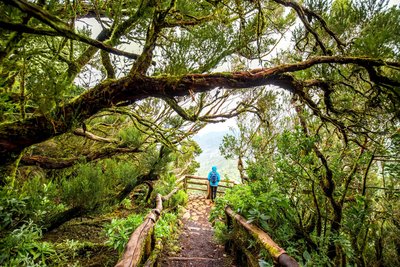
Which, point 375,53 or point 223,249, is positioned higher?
point 375,53

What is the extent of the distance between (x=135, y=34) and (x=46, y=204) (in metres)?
2.59

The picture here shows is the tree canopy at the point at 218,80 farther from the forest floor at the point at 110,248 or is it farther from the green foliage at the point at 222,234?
the green foliage at the point at 222,234

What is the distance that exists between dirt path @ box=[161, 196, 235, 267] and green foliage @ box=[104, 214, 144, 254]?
1031mm

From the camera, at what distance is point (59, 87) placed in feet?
6.38

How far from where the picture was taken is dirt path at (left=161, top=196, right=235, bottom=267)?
453 cm

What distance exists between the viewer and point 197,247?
5.77 metres

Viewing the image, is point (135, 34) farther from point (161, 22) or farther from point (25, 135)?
point (25, 135)

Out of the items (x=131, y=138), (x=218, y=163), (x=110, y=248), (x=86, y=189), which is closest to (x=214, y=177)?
(x=131, y=138)

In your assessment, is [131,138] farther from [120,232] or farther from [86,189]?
[120,232]

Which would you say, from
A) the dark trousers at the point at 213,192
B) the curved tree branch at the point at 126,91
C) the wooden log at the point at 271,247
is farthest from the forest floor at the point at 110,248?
the dark trousers at the point at 213,192

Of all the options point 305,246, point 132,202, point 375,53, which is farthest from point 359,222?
point 132,202

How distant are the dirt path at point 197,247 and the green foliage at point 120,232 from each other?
1031 millimetres

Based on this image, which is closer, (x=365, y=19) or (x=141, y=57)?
(x=365, y=19)

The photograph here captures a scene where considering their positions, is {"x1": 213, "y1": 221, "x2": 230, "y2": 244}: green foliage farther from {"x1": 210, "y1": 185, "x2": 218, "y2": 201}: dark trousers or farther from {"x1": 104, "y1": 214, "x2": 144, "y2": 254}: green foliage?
{"x1": 210, "y1": 185, "x2": 218, "y2": 201}: dark trousers
